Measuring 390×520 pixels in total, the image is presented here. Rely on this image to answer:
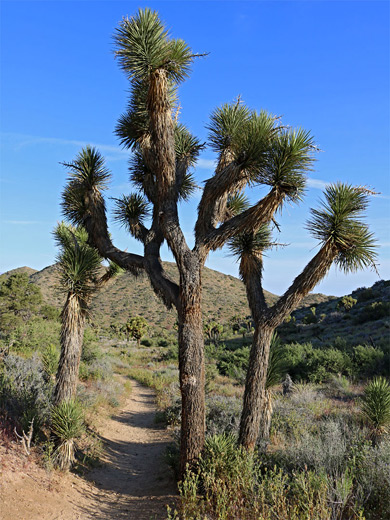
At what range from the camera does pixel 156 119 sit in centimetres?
707

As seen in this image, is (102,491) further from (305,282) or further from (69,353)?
(305,282)

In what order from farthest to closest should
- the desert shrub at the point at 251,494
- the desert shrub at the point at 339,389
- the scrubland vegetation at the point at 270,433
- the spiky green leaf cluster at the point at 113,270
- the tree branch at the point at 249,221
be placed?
the desert shrub at the point at 339,389, the spiky green leaf cluster at the point at 113,270, the tree branch at the point at 249,221, the scrubland vegetation at the point at 270,433, the desert shrub at the point at 251,494

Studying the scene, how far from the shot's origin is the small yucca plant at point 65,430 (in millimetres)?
7289

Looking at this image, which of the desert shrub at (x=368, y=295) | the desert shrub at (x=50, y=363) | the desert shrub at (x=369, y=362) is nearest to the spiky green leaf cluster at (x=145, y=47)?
the desert shrub at (x=50, y=363)

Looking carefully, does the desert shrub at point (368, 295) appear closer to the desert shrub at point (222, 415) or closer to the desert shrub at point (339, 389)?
the desert shrub at point (339, 389)

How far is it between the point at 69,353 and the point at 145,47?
6.15 m

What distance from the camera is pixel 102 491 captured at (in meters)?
7.02

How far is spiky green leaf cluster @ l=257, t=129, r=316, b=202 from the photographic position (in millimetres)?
6504

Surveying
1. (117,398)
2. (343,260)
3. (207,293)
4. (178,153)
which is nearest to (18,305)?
(117,398)

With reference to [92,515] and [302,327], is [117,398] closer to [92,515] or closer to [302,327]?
[92,515]

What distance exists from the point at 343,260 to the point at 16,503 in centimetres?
652

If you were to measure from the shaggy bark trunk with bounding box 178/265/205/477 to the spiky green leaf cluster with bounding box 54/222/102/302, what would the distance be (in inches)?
106

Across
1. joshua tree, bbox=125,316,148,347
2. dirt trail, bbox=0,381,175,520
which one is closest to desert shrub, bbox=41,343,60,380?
dirt trail, bbox=0,381,175,520

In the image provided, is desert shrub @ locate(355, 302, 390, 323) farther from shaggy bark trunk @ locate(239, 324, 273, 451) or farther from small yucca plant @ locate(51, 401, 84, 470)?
small yucca plant @ locate(51, 401, 84, 470)
